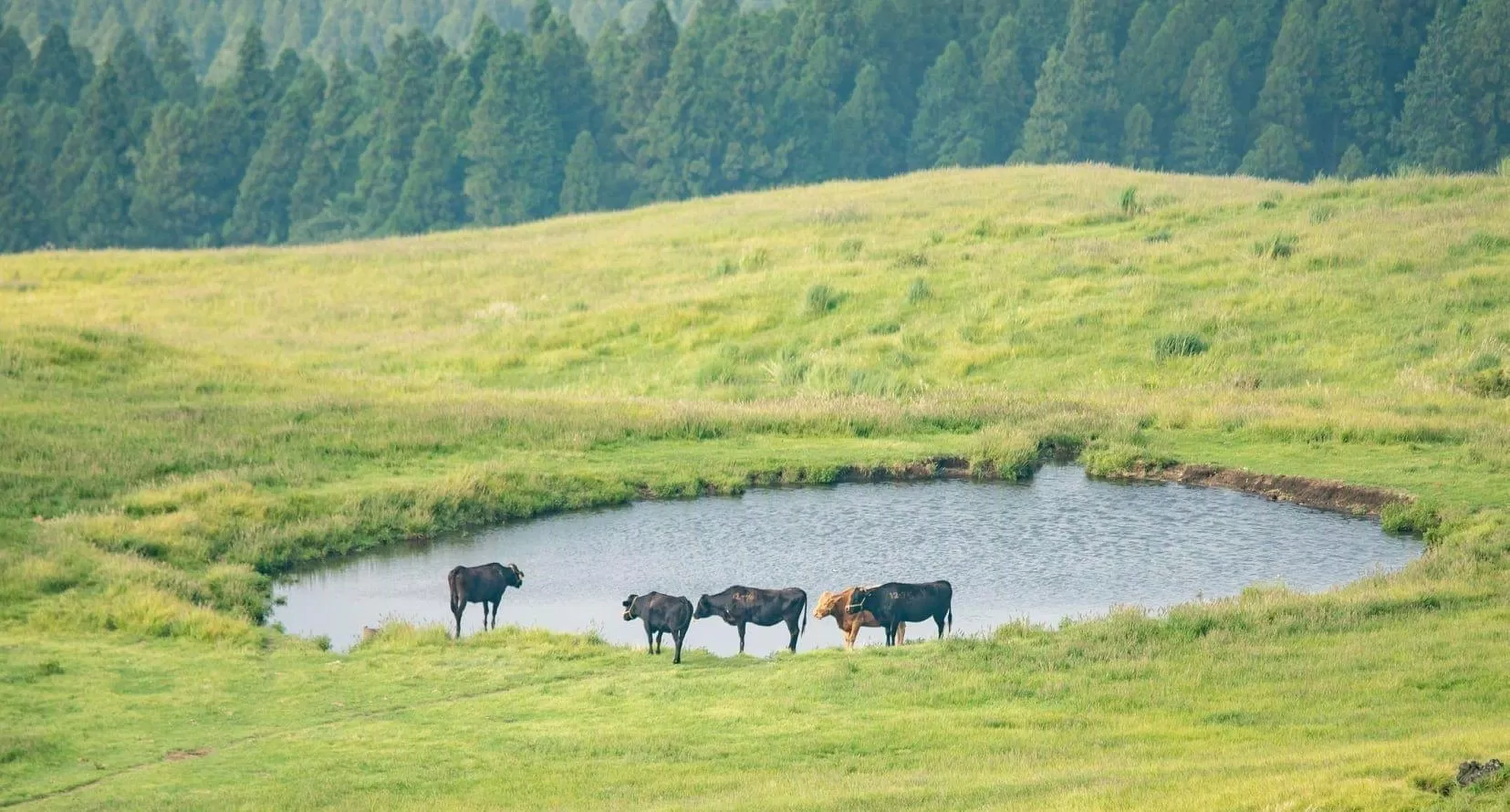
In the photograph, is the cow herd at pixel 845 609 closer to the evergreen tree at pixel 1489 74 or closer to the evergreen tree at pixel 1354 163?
the evergreen tree at pixel 1354 163

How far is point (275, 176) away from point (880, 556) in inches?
3962

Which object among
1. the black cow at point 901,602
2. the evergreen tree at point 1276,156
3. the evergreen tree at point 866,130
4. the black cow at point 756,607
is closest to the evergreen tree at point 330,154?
the evergreen tree at point 866,130

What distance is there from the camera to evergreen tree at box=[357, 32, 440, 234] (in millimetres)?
123688

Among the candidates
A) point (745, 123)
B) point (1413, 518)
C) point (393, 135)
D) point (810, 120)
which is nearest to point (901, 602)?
point (1413, 518)

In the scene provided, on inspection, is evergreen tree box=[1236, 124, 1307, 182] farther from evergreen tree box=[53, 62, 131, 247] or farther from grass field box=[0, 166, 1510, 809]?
evergreen tree box=[53, 62, 131, 247]

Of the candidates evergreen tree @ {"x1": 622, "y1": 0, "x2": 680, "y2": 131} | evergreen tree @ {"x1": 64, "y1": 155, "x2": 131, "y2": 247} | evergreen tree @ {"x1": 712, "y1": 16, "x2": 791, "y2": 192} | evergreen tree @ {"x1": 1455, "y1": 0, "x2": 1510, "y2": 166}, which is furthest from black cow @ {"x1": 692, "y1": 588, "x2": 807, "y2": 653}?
evergreen tree @ {"x1": 64, "y1": 155, "x2": 131, "y2": 247}

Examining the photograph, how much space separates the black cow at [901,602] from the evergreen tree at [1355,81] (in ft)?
307

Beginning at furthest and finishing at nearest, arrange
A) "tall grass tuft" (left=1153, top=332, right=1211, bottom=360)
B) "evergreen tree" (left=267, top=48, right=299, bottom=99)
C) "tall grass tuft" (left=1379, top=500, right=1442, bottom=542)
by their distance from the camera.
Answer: "evergreen tree" (left=267, top=48, right=299, bottom=99)
"tall grass tuft" (left=1153, top=332, right=1211, bottom=360)
"tall grass tuft" (left=1379, top=500, right=1442, bottom=542)

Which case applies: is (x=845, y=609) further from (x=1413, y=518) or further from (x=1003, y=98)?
(x=1003, y=98)

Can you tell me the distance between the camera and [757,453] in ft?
129

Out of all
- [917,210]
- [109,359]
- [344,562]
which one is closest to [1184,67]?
[917,210]

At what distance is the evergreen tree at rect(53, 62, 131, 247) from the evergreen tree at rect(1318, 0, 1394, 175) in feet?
248

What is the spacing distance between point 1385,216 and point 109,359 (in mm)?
35291

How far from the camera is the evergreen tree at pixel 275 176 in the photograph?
12450 centimetres
